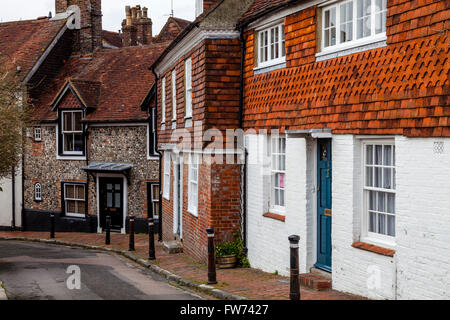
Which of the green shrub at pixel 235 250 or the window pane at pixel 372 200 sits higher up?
the window pane at pixel 372 200

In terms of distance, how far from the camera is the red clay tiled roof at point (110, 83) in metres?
24.8

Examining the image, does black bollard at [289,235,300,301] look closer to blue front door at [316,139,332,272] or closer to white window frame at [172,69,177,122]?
blue front door at [316,139,332,272]

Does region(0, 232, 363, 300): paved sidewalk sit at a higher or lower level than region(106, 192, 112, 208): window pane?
lower

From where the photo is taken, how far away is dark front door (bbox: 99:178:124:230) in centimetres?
2462

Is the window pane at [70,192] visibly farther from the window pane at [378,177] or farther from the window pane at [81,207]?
the window pane at [378,177]

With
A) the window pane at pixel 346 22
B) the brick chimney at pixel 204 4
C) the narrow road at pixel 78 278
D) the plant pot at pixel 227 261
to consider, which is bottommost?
the narrow road at pixel 78 278

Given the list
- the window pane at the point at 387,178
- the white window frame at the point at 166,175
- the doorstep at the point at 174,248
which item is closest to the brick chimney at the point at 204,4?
the white window frame at the point at 166,175

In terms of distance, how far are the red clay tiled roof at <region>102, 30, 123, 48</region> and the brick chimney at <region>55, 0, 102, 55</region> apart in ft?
43.4

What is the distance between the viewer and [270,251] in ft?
38.3

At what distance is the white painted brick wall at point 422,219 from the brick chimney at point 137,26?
90.7ft

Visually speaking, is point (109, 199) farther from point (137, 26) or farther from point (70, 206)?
point (137, 26)

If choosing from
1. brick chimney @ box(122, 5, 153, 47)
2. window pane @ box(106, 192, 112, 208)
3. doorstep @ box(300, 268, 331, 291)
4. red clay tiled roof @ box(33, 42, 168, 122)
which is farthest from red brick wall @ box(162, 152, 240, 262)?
brick chimney @ box(122, 5, 153, 47)

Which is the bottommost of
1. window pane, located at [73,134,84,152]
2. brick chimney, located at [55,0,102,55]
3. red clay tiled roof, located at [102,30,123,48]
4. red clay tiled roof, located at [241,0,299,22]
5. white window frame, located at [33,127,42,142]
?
window pane, located at [73,134,84,152]

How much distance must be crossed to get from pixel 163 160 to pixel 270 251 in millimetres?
9743
